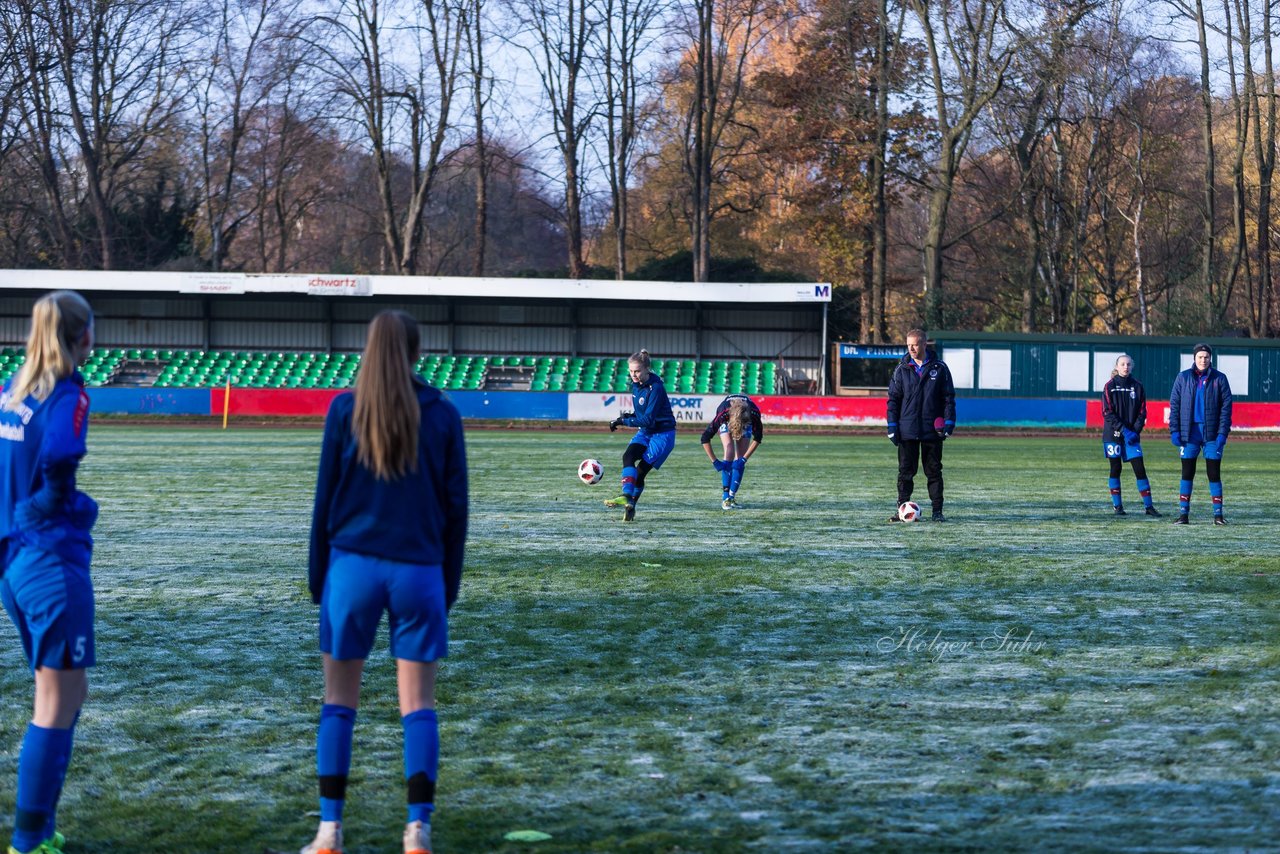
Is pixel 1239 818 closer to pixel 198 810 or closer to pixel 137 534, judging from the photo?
pixel 198 810

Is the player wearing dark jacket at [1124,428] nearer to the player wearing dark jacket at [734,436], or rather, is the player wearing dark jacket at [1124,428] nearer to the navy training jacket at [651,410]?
the player wearing dark jacket at [734,436]

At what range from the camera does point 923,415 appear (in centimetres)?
1491

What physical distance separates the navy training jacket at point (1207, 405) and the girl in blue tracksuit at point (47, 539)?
1288 cm

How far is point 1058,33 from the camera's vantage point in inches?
1594

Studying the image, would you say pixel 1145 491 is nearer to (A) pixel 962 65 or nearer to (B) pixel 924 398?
(B) pixel 924 398

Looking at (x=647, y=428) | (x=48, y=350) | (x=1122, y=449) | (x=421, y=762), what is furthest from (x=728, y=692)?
(x=1122, y=449)

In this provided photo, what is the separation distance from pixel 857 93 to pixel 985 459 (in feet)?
77.1

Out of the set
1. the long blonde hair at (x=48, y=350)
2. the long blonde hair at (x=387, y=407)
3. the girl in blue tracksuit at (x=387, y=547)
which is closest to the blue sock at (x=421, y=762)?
the girl in blue tracksuit at (x=387, y=547)

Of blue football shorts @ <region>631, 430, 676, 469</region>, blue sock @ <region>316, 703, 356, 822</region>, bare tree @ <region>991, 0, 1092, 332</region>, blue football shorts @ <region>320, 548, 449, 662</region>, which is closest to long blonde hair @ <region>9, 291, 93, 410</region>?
blue football shorts @ <region>320, 548, 449, 662</region>

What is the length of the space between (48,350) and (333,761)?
1627 mm

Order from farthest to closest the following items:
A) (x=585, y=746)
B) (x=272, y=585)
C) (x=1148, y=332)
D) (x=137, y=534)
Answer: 1. (x=1148, y=332)
2. (x=137, y=534)
3. (x=272, y=585)
4. (x=585, y=746)

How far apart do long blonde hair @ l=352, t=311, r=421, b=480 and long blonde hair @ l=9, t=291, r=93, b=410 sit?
3.14 feet

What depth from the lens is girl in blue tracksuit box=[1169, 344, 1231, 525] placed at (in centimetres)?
1476

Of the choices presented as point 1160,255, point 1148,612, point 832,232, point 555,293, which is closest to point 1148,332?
point 1160,255
